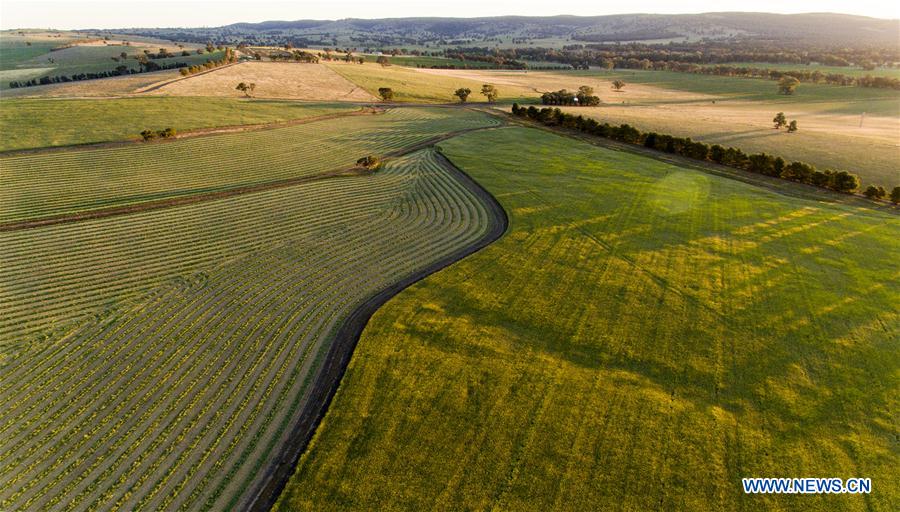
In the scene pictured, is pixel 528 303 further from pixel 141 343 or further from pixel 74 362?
pixel 74 362

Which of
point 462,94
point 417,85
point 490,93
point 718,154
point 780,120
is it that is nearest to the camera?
point 718,154

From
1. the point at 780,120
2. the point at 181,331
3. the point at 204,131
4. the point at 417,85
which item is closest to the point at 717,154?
the point at 780,120

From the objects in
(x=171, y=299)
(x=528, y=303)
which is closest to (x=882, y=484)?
(x=528, y=303)

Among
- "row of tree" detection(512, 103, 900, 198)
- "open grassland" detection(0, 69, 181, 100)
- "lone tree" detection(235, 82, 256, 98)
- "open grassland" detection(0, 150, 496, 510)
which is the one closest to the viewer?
"open grassland" detection(0, 150, 496, 510)

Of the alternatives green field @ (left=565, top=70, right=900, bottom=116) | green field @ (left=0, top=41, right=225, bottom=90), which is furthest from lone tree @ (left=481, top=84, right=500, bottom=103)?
green field @ (left=0, top=41, right=225, bottom=90)

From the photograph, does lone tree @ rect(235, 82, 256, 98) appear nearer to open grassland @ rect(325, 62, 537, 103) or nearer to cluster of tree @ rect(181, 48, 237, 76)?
cluster of tree @ rect(181, 48, 237, 76)

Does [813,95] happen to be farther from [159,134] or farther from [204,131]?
[159,134]

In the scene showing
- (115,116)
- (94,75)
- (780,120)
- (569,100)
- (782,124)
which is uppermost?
(94,75)
